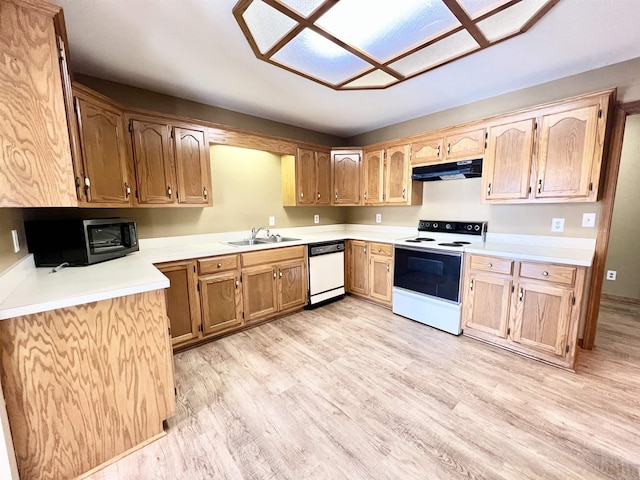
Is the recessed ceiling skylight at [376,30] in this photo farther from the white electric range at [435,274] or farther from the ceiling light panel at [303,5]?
the white electric range at [435,274]

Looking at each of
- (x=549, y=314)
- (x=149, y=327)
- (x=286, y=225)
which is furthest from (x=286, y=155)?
(x=549, y=314)

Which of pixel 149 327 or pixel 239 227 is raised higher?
pixel 239 227

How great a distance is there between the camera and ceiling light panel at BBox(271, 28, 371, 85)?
65.1 inches

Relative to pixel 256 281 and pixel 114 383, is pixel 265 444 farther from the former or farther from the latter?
pixel 256 281

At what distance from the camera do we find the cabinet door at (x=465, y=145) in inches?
Result: 102

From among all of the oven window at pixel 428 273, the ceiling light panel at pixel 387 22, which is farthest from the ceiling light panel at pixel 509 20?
the oven window at pixel 428 273

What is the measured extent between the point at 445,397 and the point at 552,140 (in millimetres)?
2255

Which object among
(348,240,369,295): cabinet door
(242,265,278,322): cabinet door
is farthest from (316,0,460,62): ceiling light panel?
(348,240,369,295): cabinet door

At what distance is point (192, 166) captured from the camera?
2568 mm

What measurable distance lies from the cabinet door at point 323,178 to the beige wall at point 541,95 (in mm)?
1010

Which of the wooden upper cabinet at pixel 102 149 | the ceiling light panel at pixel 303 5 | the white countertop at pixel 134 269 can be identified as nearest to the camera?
the white countertop at pixel 134 269

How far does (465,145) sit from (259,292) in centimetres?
268

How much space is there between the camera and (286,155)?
11.3 feet

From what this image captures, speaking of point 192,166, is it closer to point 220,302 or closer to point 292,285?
point 220,302
